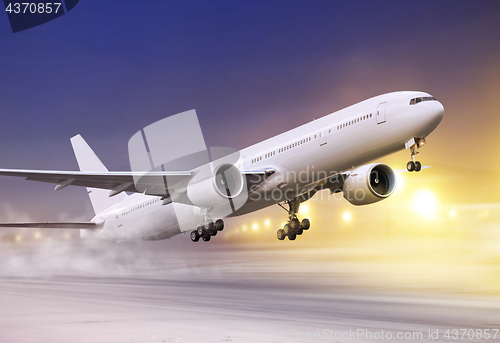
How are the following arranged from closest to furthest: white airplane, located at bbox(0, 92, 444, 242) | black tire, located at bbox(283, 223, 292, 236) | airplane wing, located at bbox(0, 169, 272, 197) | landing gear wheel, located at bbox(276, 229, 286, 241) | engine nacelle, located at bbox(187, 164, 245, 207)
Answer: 1. white airplane, located at bbox(0, 92, 444, 242)
2. airplane wing, located at bbox(0, 169, 272, 197)
3. engine nacelle, located at bbox(187, 164, 245, 207)
4. black tire, located at bbox(283, 223, 292, 236)
5. landing gear wheel, located at bbox(276, 229, 286, 241)

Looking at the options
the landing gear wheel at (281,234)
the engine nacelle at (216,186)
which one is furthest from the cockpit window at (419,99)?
the landing gear wheel at (281,234)

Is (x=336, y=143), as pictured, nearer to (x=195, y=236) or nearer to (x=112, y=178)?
(x=195, y=236)

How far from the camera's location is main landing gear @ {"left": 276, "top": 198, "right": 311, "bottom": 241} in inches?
1074

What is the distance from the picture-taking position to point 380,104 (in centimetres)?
1822

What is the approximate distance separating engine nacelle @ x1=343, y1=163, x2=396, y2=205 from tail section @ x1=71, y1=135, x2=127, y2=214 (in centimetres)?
Answer: 2039

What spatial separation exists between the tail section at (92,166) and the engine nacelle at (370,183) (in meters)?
20.4

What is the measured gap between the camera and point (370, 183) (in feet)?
79.0

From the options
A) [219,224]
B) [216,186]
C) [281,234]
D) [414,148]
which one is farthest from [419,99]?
[281,234]

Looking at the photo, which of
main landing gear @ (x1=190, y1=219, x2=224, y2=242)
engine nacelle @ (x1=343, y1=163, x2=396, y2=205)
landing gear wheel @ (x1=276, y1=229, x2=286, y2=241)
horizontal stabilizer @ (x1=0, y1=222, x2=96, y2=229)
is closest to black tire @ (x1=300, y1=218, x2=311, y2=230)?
landing gear wheel @ (x1=276, y1=229, x2=286, y2=241)

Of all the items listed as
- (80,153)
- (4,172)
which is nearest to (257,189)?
(4,172)

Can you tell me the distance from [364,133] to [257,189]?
6.64 m

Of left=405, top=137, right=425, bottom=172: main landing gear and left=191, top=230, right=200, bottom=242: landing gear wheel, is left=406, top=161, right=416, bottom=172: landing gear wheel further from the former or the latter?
left=191, top=230, right=200, bottom=242: landing gear wheel

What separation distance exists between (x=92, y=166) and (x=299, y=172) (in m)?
24.1

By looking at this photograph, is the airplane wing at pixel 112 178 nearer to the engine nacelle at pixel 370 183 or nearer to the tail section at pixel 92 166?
the engine nacelle at pixel 370 183
